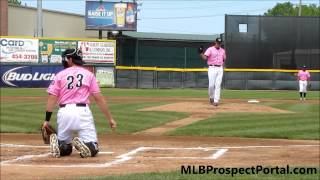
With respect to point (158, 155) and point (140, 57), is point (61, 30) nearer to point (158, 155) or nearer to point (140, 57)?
point (140, 57)

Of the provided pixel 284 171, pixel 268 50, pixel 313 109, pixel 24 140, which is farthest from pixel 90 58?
pixel 284 171

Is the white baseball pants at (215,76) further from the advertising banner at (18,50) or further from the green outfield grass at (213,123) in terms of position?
the advertising banner at (18,50)

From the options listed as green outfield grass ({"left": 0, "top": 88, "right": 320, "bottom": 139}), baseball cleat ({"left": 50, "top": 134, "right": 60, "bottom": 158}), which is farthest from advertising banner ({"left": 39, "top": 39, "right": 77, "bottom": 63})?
baseball cleat ({"left": 50, "top": 134, "right": 60, "bottom": 158})

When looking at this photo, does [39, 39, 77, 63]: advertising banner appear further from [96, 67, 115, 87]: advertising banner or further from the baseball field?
the baseball field

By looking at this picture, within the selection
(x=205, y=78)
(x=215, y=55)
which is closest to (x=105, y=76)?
(x=205, y=78)

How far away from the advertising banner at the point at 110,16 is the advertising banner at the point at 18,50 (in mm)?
17304

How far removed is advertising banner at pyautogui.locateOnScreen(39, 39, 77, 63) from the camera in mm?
42106

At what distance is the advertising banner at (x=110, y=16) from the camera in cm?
5912

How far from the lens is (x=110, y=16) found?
196 feet

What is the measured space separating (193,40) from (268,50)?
60.2 ft

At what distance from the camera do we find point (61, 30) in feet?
192

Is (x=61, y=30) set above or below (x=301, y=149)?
above

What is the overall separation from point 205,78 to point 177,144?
101 ft

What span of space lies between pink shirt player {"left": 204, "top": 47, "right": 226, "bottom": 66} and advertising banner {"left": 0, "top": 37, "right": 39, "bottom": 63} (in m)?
26.6
